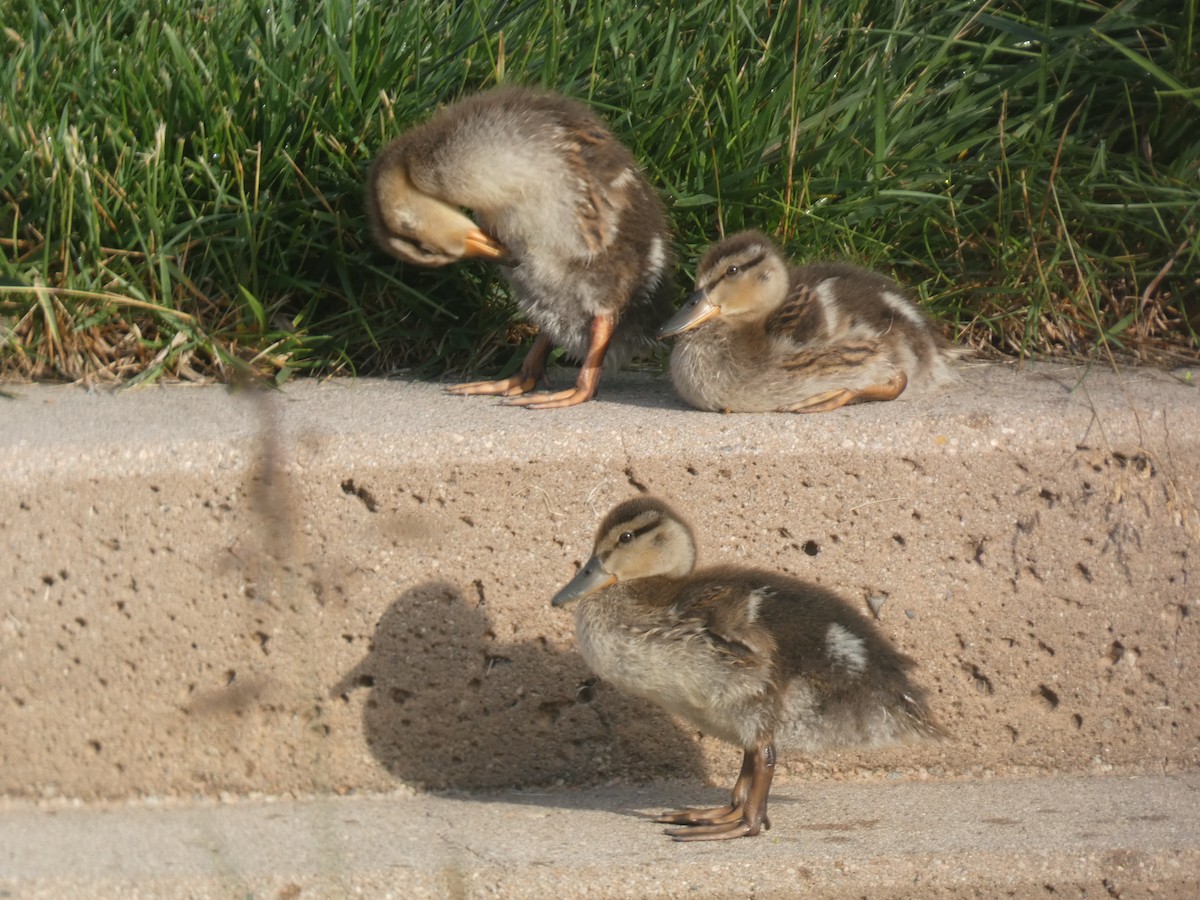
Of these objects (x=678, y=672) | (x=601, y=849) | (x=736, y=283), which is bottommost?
(x=601, y=849)

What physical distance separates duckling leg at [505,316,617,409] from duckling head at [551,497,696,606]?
2.48ft

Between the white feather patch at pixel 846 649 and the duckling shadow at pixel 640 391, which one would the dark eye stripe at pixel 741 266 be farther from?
the white feather patch at pixel 846 649

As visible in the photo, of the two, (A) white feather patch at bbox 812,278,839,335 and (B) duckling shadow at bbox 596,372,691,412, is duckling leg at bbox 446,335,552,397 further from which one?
(A) white feather patch at bbox 812,278,839,335

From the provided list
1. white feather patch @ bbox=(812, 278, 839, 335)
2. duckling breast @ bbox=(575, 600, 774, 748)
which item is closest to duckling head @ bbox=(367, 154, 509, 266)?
white feather patch @ bbox=(812, 278, 839, 335)

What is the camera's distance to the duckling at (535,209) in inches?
172

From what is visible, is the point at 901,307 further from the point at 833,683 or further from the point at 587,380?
the point at 833,683

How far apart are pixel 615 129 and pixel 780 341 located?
1.13 metres

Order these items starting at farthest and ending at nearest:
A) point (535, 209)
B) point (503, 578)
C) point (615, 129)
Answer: point (615, 129)
point (535, 209)
point (503, 578)

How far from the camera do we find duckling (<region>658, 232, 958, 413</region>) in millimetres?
4305

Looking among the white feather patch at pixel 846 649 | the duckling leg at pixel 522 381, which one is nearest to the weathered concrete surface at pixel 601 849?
the white feather patch at pixel 846 649

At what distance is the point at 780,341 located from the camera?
14.4ft

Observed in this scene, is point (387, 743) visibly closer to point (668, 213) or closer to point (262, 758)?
point (262, 758)

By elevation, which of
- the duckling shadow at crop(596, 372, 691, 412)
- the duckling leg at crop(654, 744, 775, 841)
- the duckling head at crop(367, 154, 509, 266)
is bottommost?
the duckling leg at crop(654, 744, 775, 841)

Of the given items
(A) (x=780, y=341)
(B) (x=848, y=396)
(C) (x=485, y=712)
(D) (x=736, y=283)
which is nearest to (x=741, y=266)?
(D) (x=736, y=283)
